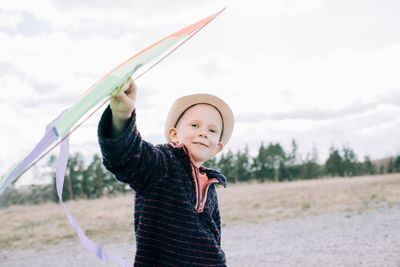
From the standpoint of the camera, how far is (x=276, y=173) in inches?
2453

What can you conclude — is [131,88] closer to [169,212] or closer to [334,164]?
[169,212]

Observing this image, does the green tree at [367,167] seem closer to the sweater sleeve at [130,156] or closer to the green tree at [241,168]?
the green tree at [241,168]

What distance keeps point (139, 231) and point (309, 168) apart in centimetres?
6281

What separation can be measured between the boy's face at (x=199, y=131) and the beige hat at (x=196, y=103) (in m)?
0.03

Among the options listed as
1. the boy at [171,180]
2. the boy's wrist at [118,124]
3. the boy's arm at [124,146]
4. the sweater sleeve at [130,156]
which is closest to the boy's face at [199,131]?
the boy at [171,180]

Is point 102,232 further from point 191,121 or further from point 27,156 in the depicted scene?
point 27,156

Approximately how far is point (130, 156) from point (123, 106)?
0.94 ft

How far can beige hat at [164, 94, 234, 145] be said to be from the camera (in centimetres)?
275

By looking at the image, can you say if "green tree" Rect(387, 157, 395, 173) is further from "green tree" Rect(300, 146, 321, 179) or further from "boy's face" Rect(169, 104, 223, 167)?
"boy's face" Rect(169, 104, 223, 167)

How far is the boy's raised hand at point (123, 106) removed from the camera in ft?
5.66

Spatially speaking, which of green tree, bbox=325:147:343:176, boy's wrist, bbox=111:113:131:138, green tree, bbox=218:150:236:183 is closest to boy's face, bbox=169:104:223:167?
boy's wrist, bbox=111:113:131:138

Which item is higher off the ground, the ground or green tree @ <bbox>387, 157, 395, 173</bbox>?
green tree @ <bbox>387, 157, 395, 173</bbox>

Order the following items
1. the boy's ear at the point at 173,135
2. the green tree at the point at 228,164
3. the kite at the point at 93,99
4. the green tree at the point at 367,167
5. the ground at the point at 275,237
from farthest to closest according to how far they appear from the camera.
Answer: the green tree at the point at 367,167, the green tree at the point at 228,164, the ground at the point at 275,237, the boy's ear at the point at 173,135, the kite at the point at 93,99

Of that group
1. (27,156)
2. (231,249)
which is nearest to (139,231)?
(27,156)
